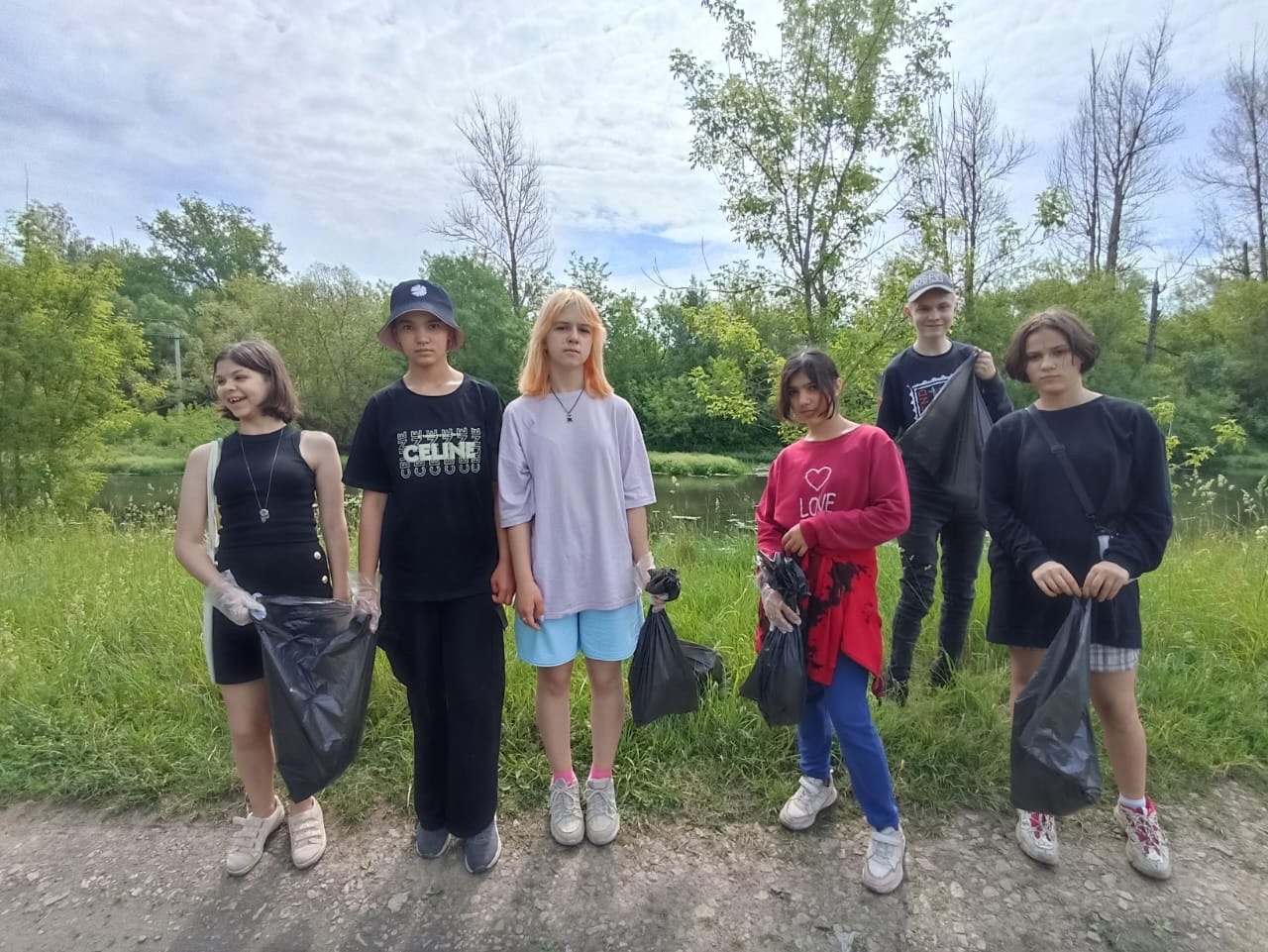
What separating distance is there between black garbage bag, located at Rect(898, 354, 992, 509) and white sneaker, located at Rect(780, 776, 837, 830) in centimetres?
138

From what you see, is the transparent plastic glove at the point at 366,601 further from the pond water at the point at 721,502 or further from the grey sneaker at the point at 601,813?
the pond water at the point at 721,502

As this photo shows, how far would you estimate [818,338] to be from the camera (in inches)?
280

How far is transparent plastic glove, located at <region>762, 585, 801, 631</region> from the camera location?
2.18 m

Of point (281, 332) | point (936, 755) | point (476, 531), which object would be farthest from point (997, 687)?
point (281, 332)

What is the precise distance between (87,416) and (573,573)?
11.0m

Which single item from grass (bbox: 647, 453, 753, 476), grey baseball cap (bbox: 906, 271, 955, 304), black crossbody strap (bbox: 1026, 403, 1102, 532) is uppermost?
grey baseball cap (bbox: 906, 271, 955, 304)

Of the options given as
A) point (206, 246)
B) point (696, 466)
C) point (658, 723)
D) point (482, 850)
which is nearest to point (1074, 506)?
point (658, 723)

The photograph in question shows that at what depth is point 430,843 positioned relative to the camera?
232 cm

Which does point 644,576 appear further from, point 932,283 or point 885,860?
point 932,283

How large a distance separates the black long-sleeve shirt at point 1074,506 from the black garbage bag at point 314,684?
226 centimetres

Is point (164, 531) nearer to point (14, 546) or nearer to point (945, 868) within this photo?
point (14, 546)

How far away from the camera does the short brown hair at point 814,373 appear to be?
2.17 meters

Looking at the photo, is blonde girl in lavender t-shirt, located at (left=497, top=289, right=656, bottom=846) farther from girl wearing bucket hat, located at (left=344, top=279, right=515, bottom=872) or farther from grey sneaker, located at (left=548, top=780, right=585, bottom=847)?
girl wearing bucket hat, located at (left=344, top=279, right=515, bottom=872)

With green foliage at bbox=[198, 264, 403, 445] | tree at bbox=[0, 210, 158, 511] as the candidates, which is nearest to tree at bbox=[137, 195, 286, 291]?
green foliage at bbox=[198, 264, 403, 445]
